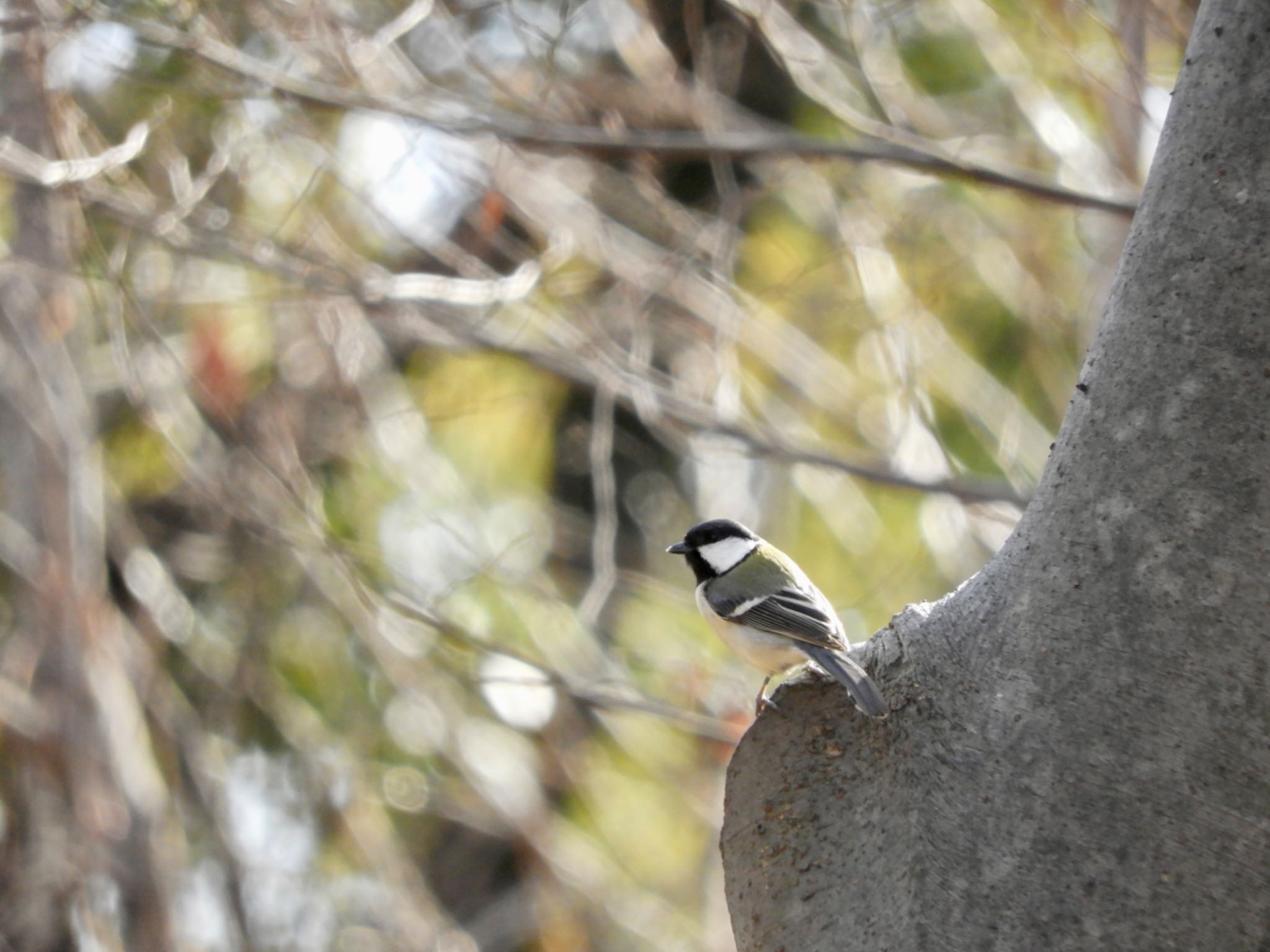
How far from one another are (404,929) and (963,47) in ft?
14.7

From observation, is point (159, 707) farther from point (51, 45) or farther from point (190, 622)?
point (51, 45)

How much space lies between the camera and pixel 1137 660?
1.38m

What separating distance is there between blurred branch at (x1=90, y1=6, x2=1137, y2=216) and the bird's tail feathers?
1.84m

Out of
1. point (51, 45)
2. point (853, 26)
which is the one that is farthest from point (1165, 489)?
point (51, 45)

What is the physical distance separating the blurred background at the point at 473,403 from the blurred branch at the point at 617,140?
0.8 inches

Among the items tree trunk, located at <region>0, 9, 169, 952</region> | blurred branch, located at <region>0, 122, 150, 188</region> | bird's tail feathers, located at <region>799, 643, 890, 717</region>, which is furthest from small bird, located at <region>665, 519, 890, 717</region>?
tree trunk, located at <region>0, 9, 169, 952</region>

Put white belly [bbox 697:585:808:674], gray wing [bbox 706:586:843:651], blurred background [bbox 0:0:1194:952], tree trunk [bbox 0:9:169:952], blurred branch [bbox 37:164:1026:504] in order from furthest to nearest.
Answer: tree trunk [bbox 0:9:169:952] < blurred background [bbox 0:0:1194:952] < blurred branch [bbox 37:164:1026:504] < white belly [bbox 697:585:808:674] < gray wing [bbox 706:586:843:651]

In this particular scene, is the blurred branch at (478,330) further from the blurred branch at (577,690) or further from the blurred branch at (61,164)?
the blurred branch at (577,690)

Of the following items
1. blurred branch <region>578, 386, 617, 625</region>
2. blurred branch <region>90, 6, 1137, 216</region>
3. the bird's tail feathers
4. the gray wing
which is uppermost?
blurred branch <region>90, 6, 1137, 216</region>

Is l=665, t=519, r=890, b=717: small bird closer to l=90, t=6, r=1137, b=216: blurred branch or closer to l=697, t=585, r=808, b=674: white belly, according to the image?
l=697, t=585, r=808, b=674: white belly

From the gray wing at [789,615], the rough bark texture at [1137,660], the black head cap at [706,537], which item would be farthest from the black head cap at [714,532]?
the rough bark texture at [1137,660]

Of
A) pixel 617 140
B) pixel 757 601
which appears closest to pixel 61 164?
pixel 617 140

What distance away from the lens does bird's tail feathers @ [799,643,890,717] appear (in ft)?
5.27

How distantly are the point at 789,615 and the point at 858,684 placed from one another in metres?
0.87
